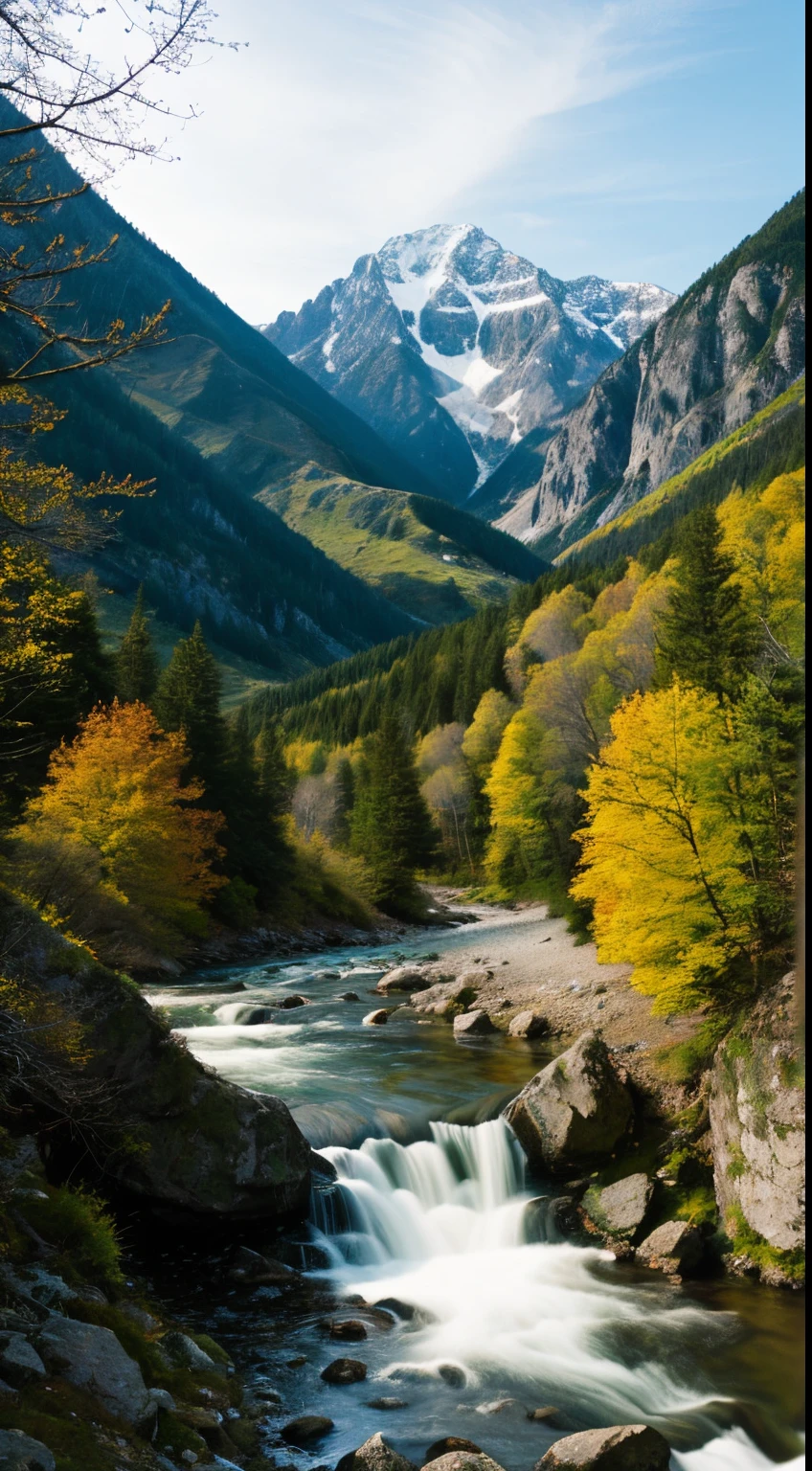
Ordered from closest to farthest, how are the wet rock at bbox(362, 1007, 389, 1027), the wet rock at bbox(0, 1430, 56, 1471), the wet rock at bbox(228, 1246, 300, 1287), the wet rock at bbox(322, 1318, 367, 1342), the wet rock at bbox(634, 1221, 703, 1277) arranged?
the wet rock at bbox(0, 1430, 56, 1471) < the wet rock at bbox(322, 1318, 367, 1342) < the wet rock at bbox(228, 1246, 300, 1287) < the wet rock at bbox(634, 1221, 703, 1277) < the wet rock at bbox(362, 1007, 389, 1027)

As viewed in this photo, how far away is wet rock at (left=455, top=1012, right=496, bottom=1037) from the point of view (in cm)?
2930

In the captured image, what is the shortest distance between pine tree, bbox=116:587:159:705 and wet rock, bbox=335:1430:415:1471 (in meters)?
47.6

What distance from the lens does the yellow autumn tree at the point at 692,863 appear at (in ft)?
70.3

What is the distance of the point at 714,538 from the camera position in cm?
4191

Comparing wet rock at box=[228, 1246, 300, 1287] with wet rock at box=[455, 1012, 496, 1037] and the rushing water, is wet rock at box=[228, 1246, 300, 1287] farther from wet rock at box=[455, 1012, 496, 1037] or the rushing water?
wet rock at box=[455, 1012, 496, 1037]

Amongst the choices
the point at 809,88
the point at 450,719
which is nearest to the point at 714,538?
the point at 809,88

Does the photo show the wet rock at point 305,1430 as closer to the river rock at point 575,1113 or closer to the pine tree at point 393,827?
the river rock at point 575,1113

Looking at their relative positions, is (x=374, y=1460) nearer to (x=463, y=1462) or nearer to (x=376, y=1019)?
(x=463, y=1462)

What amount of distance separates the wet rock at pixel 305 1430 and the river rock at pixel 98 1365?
267 centimetres

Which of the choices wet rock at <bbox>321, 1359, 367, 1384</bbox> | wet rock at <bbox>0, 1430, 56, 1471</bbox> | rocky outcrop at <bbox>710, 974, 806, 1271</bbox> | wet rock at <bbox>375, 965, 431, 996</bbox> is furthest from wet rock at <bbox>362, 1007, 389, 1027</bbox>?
wet rock at <bbox>0, 1430, 56, 1471</bbox>

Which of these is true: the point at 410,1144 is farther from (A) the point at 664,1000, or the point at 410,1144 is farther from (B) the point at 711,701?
(B) the point at 711,701

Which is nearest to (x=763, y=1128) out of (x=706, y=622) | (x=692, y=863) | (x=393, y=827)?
(x=692, y=863)

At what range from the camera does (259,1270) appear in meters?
15.2

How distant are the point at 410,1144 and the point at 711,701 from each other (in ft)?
45.1
